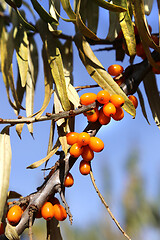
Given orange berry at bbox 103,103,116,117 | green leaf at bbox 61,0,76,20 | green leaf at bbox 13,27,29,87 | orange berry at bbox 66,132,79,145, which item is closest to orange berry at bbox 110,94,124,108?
orange berry at bbox 103,103,116,117

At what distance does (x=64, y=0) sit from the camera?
2.70 feet

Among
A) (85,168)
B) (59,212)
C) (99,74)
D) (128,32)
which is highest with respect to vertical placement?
(128,32)

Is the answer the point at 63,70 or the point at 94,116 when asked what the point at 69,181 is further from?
the point at 63,70

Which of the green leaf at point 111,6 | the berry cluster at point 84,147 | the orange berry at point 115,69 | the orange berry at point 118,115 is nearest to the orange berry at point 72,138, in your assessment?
the berry cluster at point 84,147

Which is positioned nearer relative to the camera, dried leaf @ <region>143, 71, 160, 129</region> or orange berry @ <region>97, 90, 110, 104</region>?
orange berry @ <region>97, 90, 110, 104</region>

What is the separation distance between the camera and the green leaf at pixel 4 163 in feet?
2.26

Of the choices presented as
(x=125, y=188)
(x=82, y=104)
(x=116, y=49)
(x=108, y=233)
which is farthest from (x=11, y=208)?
(x=125, y=188)

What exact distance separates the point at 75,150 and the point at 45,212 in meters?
0.16

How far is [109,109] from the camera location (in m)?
0.72

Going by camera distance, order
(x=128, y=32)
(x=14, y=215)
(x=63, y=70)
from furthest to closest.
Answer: (x=63, y=70) < (x=128, y=32) < (x=14, y=215)

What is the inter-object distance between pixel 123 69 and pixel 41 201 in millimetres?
408

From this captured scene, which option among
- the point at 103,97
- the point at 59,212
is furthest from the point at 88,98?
the point at 59,212

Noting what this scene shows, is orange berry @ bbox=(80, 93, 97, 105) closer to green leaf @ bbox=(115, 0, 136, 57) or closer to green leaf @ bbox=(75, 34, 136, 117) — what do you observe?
green leaf @ bbox=(75, 34, 136, 117)

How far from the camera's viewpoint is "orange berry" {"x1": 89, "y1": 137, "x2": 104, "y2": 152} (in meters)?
0.73
